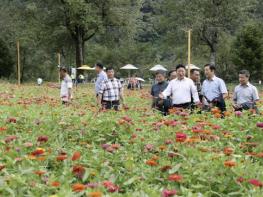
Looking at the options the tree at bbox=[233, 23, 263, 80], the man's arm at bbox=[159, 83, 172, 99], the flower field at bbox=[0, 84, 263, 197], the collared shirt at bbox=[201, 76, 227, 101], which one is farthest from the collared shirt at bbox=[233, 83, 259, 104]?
the tree at bbox=[233, 23, 263, 80]

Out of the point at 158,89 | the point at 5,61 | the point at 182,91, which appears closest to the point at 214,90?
the point at 182,91

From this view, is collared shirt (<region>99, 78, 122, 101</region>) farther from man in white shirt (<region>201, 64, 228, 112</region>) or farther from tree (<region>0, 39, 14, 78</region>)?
tree (<region>0, 39, 14, 78</region>)

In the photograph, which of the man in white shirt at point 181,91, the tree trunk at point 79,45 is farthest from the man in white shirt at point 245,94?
the tree trunk at point 79,45

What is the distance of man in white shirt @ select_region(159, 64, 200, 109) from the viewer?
9391mm

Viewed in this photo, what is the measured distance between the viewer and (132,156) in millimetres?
5309

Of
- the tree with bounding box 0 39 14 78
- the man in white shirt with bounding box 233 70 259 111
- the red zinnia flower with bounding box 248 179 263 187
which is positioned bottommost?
the red zinnia flower with bounding box 248 179 263 187

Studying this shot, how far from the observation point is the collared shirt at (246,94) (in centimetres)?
954

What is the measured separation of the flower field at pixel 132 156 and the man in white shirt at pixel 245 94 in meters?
2.44

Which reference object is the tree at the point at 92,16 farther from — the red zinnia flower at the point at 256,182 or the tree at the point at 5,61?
Answer: the red zinnia flower at the point at 256,182

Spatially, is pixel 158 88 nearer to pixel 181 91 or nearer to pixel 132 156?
pixel 181 91

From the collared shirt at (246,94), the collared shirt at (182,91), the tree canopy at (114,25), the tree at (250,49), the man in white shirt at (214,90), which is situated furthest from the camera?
the tree canopy at (114,25)

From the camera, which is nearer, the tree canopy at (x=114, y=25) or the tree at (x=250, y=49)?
the tree at (x=250, y=49)

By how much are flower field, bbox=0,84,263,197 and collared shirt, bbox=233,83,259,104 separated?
2.54 metres

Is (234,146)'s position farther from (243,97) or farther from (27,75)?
(27,75)
